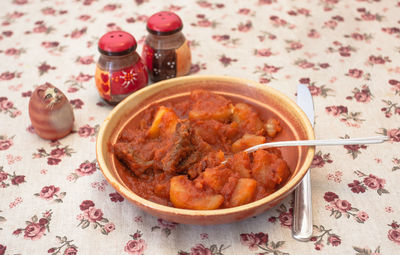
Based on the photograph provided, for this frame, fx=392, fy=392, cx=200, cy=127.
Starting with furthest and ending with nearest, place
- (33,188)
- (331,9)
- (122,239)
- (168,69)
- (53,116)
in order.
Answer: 1. (331,9)
2. (168,69)
3. (53,116)
4. (33,188)
5. (122,239)

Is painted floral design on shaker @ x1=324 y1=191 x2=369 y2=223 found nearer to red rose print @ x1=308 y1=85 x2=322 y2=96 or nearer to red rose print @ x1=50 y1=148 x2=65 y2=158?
red rose print @ x1=308 y1=85 x2=322 y2=96

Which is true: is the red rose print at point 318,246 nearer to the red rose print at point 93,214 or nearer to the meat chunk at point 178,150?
the meat chunk at point 178,150

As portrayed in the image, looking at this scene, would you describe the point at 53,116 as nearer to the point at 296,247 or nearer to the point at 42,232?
the point at 42,232

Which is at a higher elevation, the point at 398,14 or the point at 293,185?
the point at 293,185

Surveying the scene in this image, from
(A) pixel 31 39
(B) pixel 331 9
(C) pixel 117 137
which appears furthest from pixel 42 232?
(B) pixel 331 9

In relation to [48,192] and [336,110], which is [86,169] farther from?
[336,110]

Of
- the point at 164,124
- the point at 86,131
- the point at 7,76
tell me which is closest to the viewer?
the point at 164,124

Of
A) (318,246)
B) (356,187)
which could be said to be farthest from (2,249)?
(356,187)

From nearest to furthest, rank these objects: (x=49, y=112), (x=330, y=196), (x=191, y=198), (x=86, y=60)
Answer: (x=191, y=198) < (x=330, y=196) < (x=49, y=112) < (x=86, y=60)
